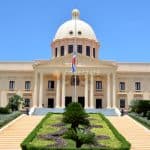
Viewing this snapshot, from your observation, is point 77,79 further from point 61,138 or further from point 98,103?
point 61,138

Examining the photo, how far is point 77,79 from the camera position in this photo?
2205 inches

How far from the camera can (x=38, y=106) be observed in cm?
5334

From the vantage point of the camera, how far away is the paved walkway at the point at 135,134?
72.2 feet

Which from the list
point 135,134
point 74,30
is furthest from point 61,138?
point 74,30

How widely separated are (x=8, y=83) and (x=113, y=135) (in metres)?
34.6

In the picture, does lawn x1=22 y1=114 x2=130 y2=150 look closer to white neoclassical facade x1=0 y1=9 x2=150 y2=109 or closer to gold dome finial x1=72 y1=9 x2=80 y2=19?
white neoclassical facade x1=0 y1=9 x2=150 y2=109

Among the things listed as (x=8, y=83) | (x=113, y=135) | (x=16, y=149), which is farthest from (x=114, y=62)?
(x=16, y=149)

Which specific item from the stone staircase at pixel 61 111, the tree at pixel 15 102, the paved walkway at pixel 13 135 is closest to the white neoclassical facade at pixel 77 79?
the tree at pixel 15 102

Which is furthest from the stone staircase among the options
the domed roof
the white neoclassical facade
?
the domed roof

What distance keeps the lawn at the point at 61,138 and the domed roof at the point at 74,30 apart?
2957 cm

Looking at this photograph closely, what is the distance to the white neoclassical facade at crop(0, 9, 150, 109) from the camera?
2098 inches

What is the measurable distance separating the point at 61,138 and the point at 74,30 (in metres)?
39.2

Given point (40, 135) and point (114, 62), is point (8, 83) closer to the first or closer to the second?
point (114, 62)

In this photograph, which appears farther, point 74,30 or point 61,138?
point 74,30
